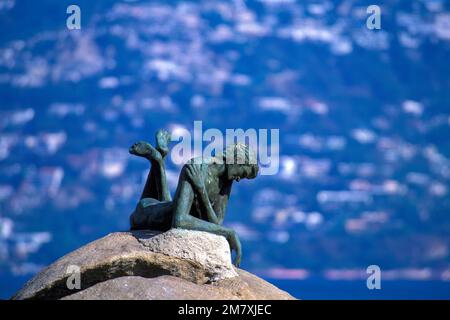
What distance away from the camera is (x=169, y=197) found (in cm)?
1153

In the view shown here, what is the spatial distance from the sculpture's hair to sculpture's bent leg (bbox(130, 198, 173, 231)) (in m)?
0.82

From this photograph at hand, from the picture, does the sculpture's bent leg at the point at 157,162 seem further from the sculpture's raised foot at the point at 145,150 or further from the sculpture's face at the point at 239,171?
the sculpture's face at the point at 239,171

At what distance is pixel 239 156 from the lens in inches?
435

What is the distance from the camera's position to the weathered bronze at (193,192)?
10594 mm

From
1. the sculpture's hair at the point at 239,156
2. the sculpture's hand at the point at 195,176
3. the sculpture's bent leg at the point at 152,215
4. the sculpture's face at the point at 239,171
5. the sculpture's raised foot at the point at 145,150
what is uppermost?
the sculpture's raised foot at the point at 145,150

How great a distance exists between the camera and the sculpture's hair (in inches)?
434

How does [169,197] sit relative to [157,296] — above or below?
above

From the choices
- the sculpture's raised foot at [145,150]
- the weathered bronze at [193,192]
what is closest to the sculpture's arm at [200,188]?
the weathered bronze at [193,192]
